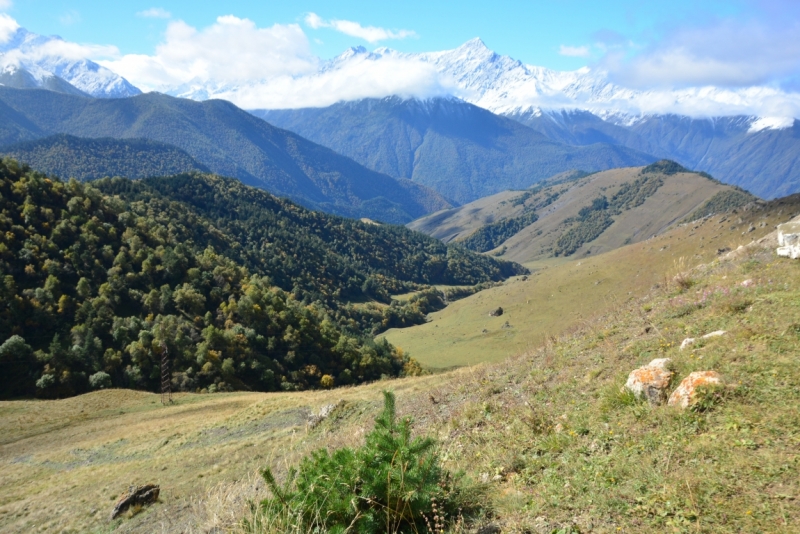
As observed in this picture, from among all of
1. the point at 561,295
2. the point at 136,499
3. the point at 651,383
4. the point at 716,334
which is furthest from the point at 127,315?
the point at 561,295

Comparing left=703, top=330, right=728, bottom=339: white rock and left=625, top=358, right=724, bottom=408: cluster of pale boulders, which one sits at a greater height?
left=703, top=330, right=728, bottom=339: white rock

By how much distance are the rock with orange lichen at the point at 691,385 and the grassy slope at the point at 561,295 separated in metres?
80.6

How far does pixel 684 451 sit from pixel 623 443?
0.98 metres

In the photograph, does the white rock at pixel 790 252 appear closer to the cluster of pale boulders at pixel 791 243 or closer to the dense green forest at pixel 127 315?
the cluster of pale boulders at pixel 791 243

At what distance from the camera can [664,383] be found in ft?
27.2

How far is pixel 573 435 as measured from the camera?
27.0 ft

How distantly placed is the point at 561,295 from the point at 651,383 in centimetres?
11729

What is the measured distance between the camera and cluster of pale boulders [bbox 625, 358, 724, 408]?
24.8ft

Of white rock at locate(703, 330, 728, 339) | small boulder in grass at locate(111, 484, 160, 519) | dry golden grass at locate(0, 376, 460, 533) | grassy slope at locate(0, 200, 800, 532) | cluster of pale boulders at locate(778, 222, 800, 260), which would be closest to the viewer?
grassy slope at locate(0, 200, 800, 532)

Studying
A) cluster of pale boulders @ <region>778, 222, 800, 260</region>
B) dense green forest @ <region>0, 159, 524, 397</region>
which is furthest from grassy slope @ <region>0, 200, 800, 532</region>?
dense green forest @ <region>0, 159, 524, 397</region>

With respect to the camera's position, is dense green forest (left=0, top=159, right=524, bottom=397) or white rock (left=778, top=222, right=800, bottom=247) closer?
white rock (left=778, top=222, right=800, bottom=247)

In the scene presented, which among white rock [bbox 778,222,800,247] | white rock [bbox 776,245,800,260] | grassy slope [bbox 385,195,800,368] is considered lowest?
grassy slope [bbox 385,195,800,368]

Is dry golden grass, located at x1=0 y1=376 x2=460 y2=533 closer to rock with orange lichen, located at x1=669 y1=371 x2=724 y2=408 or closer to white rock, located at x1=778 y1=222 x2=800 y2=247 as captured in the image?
rock with orange lichen, located at x1=669 y1=371 x2=724 y2=408

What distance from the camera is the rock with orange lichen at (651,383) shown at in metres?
8.18
